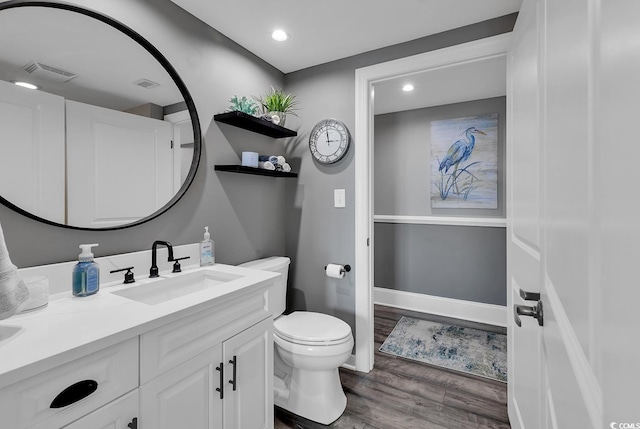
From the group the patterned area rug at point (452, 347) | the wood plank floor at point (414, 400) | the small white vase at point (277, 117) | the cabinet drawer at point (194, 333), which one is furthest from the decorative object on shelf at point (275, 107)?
the patterned area rug at point (452, 347)

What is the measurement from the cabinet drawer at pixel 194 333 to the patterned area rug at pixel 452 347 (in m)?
1.61

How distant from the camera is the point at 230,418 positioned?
1.22 meters

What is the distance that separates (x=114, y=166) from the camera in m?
1.37

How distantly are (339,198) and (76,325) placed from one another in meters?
1.70

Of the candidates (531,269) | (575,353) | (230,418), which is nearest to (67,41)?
(230,418)

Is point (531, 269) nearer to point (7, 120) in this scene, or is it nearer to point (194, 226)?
point (194, 226)

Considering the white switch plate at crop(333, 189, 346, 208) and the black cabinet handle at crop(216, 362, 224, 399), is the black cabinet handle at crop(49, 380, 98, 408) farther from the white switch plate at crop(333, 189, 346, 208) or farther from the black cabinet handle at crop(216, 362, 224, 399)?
the white switch plate at crop(333, 189, 346, 208)

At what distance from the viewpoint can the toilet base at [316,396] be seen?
1.67m

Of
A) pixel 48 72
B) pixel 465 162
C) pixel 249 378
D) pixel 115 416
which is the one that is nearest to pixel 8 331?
pixel 115 416

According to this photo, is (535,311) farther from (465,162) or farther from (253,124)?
(465,162)

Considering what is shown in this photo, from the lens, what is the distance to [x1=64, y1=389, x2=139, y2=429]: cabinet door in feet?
2.55

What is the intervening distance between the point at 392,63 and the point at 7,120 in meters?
2.07

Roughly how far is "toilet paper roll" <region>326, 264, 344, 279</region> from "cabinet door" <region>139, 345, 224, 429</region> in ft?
3.58

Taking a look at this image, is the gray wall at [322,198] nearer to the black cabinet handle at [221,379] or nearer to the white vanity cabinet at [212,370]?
the white vanity cabinet at [212,370]
